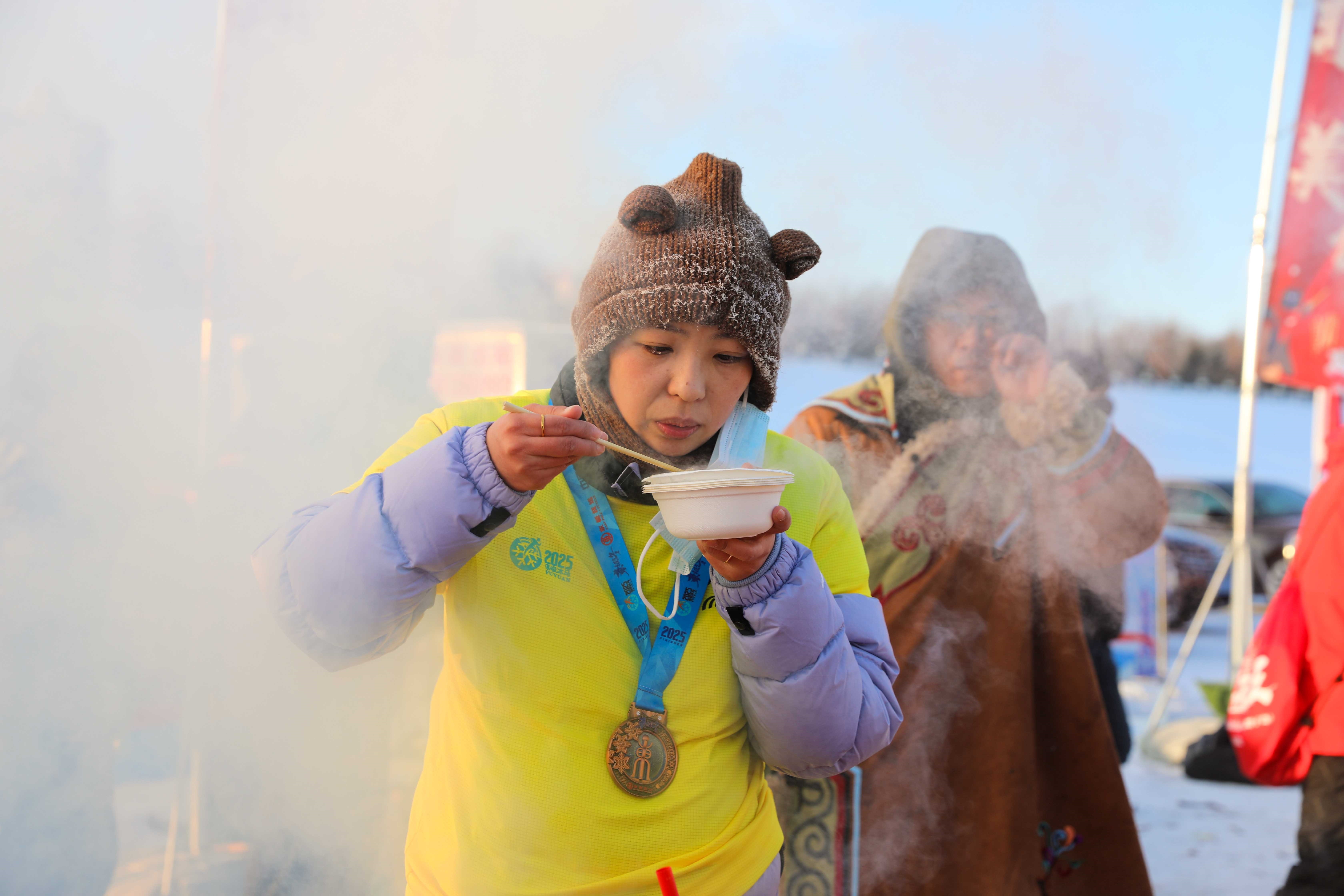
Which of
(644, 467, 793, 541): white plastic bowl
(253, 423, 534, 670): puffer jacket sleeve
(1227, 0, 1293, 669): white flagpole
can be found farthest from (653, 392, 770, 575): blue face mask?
(1227, 0, 1293, 669): white flagpole

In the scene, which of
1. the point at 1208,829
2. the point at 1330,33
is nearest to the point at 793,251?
the point at 1330,33

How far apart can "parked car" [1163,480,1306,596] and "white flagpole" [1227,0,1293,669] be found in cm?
80

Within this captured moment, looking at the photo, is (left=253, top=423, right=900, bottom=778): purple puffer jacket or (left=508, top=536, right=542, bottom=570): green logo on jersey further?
(left=508, top=536, right=542, bottom=570): green logo on jersey

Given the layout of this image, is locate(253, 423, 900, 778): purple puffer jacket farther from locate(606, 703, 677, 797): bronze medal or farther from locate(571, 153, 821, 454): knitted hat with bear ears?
locate(571, 153, 821, 454): knitted hat with bear ears

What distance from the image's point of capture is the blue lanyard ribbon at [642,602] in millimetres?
1252

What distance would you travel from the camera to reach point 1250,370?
3660 millimetres

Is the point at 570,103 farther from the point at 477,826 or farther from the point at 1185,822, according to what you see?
the point at 1185,822

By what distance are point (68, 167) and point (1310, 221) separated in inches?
167

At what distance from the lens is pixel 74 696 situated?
1.82 metres

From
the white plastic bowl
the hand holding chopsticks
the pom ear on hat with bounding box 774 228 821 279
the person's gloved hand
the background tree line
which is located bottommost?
the person's gloved hand

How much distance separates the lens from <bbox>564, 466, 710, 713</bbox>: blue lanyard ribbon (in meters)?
1.25

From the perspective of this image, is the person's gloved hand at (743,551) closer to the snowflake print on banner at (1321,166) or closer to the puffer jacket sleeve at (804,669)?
the puffer jacket sleeve at (804,669)

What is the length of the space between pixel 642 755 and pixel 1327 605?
2508 mm

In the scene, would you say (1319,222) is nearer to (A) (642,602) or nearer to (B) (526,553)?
(A) (642,602)
